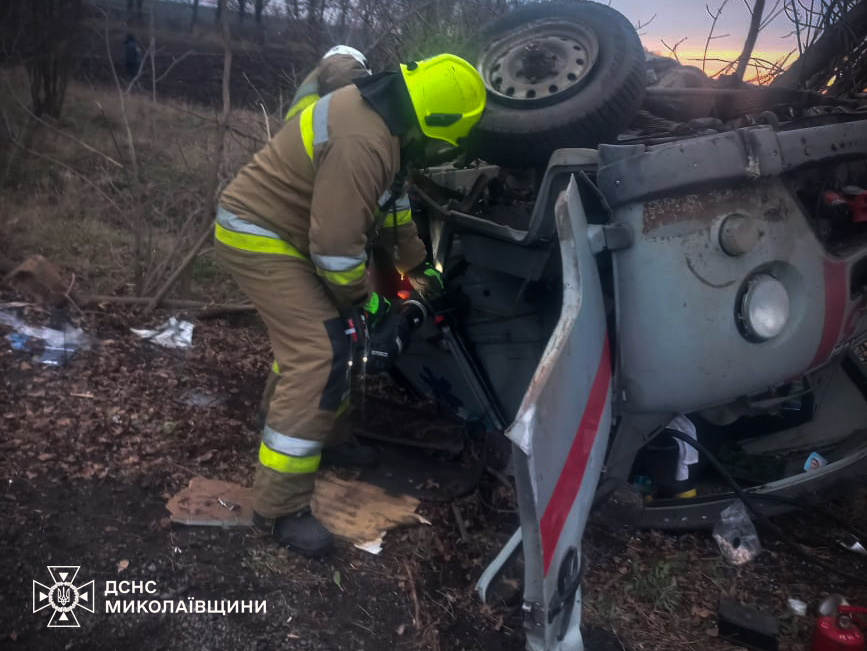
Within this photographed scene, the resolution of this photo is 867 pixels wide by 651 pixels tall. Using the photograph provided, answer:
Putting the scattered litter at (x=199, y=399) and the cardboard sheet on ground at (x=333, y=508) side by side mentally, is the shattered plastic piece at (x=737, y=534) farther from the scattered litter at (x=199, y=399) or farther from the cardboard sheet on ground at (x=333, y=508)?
the scattered litter at (x=199, y=399)

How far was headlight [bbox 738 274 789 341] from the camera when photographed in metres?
2.47

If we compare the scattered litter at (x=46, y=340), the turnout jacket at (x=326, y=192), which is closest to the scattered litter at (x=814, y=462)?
the turnout jacket at (x=326, y=192)

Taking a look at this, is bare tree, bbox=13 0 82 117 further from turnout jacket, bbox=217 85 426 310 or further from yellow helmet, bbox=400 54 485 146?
yellow helmet, bbox=400 54 485 146

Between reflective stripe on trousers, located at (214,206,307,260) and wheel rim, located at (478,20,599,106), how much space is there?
1.04 m

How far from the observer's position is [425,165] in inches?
117

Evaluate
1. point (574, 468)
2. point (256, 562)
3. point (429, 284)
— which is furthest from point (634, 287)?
point (256, 562)

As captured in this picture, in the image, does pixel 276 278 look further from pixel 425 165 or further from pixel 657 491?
pixel 657 491

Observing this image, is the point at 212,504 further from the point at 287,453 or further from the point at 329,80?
the point at 329,80

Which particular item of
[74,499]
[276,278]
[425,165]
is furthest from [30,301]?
[425,165]

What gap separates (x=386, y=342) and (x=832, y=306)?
1.60 metres

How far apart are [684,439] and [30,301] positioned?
368cm

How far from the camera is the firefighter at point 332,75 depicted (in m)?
3.34

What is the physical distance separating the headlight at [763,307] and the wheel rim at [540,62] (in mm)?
1005

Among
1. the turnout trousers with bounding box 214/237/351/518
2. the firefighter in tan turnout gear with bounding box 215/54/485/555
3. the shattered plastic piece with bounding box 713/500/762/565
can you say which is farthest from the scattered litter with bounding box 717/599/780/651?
the turnout trousers with bounding box 214/237/351/518
